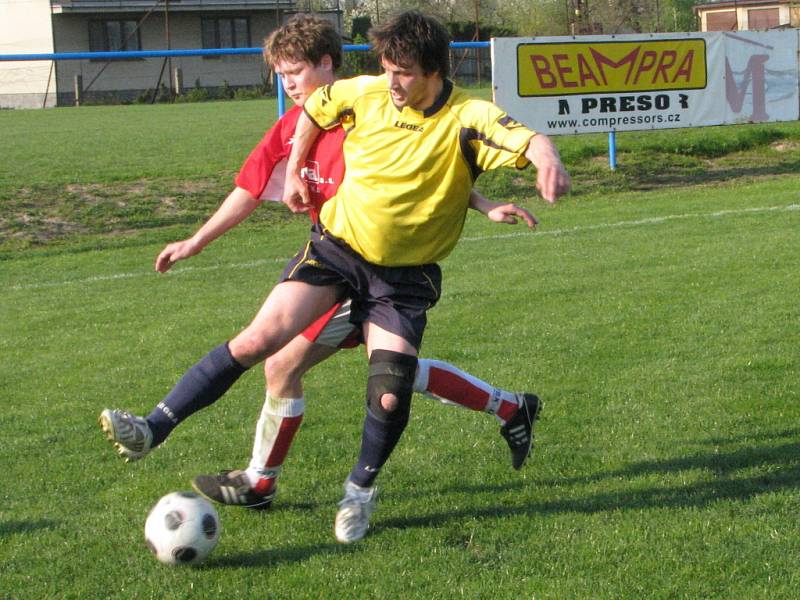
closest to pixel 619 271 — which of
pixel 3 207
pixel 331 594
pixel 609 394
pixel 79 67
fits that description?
pixel 609 394

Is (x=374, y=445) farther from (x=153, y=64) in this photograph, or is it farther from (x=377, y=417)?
(x=153, y=64)

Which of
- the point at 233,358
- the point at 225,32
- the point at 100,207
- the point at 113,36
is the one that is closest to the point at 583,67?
the point at 100,207

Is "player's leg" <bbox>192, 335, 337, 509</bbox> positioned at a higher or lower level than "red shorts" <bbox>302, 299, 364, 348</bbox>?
lower

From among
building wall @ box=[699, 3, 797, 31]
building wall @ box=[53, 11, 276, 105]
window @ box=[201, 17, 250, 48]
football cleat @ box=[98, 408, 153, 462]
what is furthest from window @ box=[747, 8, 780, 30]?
football cleat @ box=[98, 408, 153, 462]

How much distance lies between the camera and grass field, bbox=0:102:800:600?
3582 millimetres

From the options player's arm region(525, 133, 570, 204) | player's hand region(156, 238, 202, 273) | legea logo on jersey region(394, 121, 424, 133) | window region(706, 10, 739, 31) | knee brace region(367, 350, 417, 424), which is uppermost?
window region(706, 10, 739, 31)

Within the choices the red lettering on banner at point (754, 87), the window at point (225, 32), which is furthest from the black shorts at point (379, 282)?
the window at point (225, 32)

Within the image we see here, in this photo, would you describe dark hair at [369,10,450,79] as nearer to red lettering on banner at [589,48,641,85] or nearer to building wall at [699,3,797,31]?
red lettering on banner at [589,48,641,85]

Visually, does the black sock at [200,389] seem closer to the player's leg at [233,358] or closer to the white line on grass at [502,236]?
the player's leg at [233,358]

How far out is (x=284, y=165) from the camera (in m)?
4.24

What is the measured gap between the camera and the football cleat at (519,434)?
4379 mm

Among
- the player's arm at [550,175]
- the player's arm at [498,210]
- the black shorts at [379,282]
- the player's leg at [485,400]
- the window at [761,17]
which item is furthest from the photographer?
the window at [761,17]

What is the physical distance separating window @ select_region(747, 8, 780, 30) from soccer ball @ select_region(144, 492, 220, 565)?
65246mm

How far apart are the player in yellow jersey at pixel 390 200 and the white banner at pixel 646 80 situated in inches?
440
